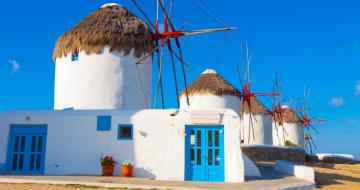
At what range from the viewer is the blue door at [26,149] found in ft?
44.2

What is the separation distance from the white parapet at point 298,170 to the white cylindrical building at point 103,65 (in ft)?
24.1

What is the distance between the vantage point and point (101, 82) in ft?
55.3

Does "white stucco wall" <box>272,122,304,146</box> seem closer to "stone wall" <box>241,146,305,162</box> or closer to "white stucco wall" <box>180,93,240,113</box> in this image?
"stone wall" <box>241,146,305,162</box>

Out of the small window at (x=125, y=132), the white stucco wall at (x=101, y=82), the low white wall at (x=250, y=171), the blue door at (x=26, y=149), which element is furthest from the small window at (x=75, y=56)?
the low white wall at (x=250, y=171)

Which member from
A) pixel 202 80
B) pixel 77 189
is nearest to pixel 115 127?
pixel 77 189

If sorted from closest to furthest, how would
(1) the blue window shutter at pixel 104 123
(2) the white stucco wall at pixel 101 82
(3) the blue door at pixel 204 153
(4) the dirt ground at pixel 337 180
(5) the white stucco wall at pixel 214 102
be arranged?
1. (3) the blue door at pixel 204 153
2. (4) the dirt ground at pixel 337 180
3. (1) the blue window shutter at pixel 104 123
4. (2) the white stucco wall at pixel 101 82
5. (5) the white stucco wall at pixel 214 102

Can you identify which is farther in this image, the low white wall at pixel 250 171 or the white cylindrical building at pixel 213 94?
the white cylindrical building at pixel 213 94

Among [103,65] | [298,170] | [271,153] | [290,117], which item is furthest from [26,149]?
[290,117]

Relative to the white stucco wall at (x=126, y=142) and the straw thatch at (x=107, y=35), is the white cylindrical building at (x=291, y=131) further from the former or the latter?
the white stucco wall at (x=126, y=142)

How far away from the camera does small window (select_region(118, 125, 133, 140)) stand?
13312 mm

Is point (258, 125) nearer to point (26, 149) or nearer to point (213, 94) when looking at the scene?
point (213, 94)

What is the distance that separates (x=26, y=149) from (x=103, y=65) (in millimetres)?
5229

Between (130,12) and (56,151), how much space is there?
871 centimetres

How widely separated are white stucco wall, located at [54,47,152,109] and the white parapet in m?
7.53
